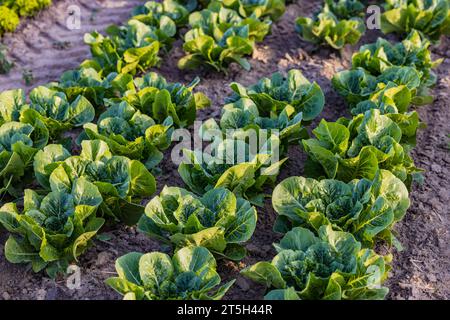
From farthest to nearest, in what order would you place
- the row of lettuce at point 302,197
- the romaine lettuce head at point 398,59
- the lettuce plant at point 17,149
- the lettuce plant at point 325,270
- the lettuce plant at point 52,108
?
the romaine lettuce head at point 398,59
the lettuce plant at point 52,108
the lettuce plant at point 17,149
the row of lettuce at point 302,197
the lettuce plant at point 325,270

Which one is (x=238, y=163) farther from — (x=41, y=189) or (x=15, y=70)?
(x=15, y=70)

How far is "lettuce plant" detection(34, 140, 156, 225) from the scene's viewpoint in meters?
4.88

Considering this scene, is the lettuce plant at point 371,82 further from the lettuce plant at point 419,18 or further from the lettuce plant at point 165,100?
the lettuce plant at point 165,100

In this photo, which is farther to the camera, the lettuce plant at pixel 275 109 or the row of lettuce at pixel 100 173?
the lettuce plant at pixel 275 109

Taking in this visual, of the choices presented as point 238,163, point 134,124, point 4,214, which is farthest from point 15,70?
point 238,163

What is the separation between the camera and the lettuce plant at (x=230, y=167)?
16.2 ft

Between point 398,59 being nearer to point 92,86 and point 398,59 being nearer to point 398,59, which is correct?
point 398,59

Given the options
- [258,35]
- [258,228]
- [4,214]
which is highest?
[258,35]

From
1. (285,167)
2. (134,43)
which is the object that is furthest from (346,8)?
(285,167)

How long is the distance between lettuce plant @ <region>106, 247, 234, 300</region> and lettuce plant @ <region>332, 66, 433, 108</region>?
270 centimetres

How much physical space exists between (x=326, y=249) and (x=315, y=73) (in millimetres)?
3276

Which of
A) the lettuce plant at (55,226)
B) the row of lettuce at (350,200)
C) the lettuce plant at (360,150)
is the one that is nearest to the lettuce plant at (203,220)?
the row of lettuce at (350,200)

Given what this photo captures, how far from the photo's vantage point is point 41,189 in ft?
17.5

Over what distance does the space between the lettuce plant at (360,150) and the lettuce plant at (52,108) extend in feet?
7.39
